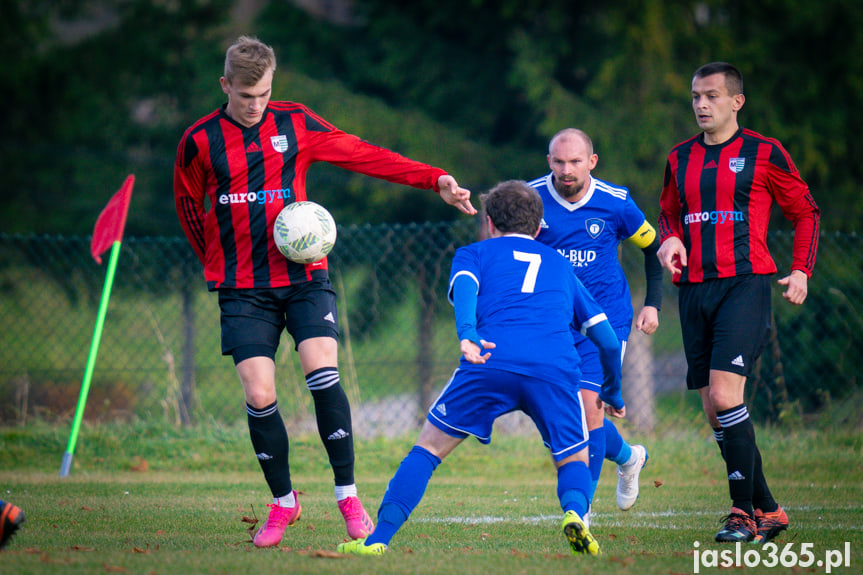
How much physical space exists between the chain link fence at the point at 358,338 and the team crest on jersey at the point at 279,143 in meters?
3.35

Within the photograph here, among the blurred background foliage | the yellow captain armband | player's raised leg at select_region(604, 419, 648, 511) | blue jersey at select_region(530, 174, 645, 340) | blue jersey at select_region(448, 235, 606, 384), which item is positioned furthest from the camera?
the blurred background foliage

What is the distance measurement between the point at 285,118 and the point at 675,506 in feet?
11.7

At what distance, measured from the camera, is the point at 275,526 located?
4.30 m

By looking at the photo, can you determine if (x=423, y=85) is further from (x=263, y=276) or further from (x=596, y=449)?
(x=263, y=276)

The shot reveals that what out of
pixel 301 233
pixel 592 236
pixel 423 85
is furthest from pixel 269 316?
pixel 423 85

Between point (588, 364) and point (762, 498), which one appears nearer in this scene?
point (762, 498)

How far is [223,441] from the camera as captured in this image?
7758 mm

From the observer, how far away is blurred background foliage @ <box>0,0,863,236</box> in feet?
37.3

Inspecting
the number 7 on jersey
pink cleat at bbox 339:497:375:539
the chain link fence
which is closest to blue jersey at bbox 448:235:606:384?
the number 7 on jersey

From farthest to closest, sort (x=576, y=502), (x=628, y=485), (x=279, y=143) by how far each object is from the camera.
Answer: (x=628, y=485) → (x=279, y=143) → (x=576, y=502)

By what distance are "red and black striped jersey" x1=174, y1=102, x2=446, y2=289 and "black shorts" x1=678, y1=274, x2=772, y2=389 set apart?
5.29 ft

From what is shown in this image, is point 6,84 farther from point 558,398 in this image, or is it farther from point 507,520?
point 558,398

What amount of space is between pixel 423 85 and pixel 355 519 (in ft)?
30.4

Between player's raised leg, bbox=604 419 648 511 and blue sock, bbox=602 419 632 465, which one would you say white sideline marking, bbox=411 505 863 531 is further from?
blue sock, bbox=602 419 632 465
